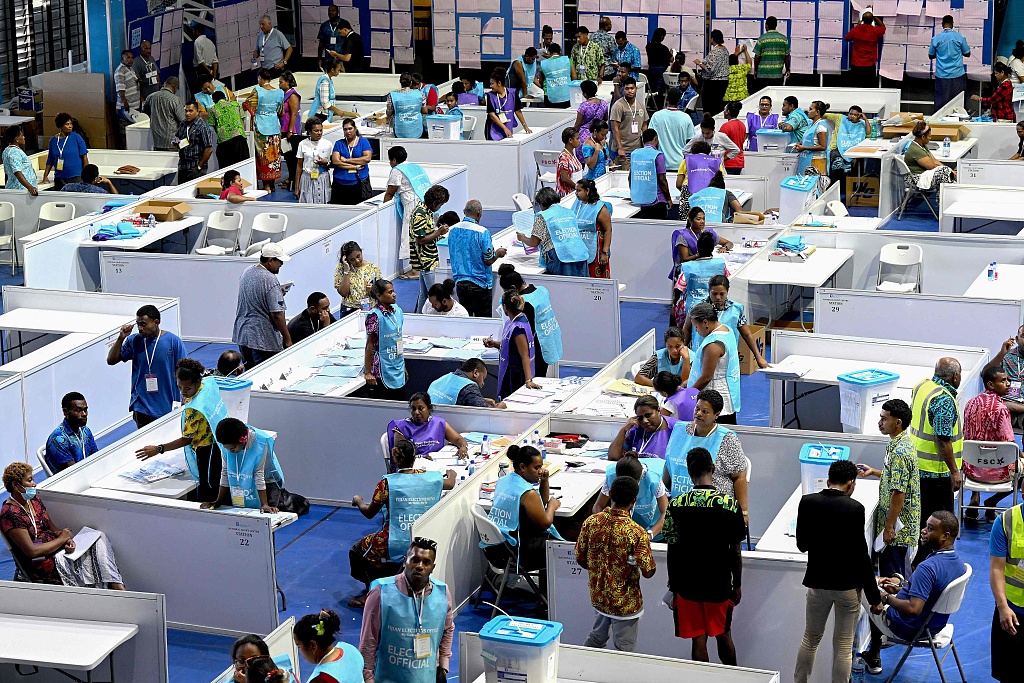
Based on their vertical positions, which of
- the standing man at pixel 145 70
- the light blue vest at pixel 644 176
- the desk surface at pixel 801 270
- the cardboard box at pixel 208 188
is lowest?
the desk surface at pixel 801 270

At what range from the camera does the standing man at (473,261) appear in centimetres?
1107

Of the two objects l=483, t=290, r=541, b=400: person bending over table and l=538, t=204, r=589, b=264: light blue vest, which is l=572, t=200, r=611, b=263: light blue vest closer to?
l=538, t=204, r=589, b=264: light blue vest

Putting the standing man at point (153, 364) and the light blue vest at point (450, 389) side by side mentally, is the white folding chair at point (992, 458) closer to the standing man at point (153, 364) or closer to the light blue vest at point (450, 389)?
the light blue vest at point (450, 389)

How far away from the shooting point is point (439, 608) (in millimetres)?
6086

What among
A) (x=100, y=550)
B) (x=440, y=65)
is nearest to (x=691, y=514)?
(x=100, y=550)

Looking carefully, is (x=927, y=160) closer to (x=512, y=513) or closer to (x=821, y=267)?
(x=821, y=267)

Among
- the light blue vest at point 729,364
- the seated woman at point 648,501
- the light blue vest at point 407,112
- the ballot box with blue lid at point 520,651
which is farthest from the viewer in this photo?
the light blue vest at point 407,112

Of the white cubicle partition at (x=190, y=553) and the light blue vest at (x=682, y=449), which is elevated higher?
the light blue vest at (x=682, y=449)

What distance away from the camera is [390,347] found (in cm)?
946

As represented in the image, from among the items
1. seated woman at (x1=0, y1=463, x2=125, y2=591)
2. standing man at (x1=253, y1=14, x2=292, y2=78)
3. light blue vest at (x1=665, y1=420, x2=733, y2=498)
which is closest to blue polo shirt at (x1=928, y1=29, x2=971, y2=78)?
standing man at (x1=253, y1=14, x2=292, y2=78)

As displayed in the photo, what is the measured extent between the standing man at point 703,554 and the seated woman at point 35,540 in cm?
283

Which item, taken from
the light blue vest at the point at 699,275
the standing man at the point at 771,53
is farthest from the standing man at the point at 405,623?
the standing man at the point at 771,53

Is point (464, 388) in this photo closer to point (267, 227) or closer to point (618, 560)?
point (618, 560)

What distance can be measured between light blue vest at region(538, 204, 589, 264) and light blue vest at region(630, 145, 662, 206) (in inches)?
75.8
